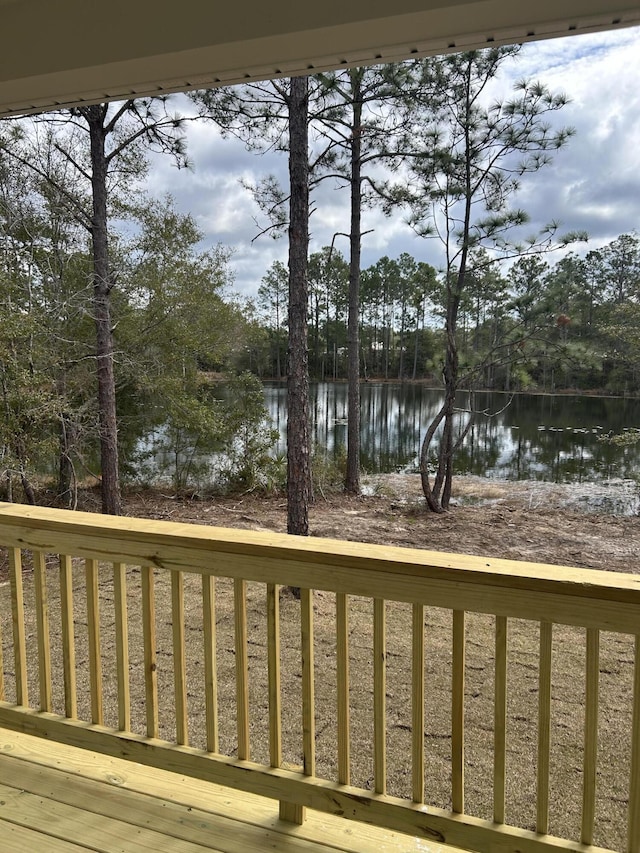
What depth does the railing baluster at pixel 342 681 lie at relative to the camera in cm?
136

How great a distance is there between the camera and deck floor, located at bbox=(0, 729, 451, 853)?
4.66 ft

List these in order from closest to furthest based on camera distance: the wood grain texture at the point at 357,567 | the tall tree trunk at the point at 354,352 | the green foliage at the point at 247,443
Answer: the wood grain texture at the point at 357,567, the tall tree trunk at the point at 354,352, the green foliage at the point at 247,443

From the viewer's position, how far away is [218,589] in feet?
15.2

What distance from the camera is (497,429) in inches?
343

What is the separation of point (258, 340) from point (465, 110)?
3912 millimetres

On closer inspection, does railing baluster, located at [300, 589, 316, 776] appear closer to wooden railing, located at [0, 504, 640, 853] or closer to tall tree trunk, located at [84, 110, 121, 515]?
wooden railing, located at [0, 504, 640, 853]

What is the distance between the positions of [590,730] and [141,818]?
111cm

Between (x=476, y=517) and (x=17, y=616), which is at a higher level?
(x=17, y=616)

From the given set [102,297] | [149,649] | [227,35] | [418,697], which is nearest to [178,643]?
[149,649]

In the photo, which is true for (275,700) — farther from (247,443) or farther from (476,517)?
(247,443)

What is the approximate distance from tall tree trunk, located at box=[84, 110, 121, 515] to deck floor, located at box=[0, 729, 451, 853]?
480 cm

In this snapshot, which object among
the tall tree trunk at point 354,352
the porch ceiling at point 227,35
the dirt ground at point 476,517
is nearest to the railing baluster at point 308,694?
the porch ceiling at point 227,35

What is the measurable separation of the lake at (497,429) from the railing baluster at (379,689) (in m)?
6.41

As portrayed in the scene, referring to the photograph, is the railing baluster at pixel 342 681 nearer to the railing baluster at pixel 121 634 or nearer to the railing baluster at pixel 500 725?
the railing baluster at pixel 500 725
